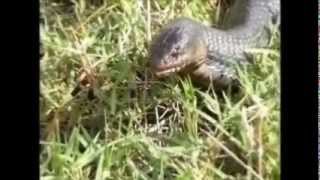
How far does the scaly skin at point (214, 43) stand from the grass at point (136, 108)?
2 centimetres

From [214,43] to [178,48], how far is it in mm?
71

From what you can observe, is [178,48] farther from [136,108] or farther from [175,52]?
[136,108]

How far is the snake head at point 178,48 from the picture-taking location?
3.92ft

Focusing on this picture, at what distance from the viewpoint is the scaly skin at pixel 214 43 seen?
1.20 metres

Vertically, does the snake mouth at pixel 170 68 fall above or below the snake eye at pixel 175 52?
below

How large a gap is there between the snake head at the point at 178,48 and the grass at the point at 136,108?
0.02 metres

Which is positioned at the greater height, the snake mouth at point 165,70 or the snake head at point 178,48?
the snake head at point 178,48

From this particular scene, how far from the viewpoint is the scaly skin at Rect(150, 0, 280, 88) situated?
1.20 m

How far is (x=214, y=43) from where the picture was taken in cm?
123

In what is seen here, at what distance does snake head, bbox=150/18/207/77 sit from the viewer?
1.19m

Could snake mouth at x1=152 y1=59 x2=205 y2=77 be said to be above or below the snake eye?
below

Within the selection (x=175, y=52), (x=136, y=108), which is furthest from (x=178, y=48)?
(x=136, y=108)

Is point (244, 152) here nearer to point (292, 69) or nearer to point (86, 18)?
point (292, 69)
